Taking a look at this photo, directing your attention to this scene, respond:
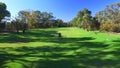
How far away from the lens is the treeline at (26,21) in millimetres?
65694

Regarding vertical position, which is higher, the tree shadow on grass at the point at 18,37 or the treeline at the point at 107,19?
the treeline at the point at 107,19

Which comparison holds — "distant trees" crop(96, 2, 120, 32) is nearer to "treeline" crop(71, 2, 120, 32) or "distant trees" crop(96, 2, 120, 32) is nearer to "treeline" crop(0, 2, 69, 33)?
"treeline" crop(71, 2, 120, 32)

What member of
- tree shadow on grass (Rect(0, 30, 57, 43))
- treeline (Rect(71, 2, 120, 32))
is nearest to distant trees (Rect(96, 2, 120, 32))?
treeline (Rect(71, 2, 120, 32))

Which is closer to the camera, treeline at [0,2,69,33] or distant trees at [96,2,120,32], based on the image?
distant trees at [96,2,120,32]

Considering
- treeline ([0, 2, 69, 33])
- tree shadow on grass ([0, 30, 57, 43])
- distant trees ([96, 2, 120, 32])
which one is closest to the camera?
tree shadow on grass ([0, 30, 57, 43])

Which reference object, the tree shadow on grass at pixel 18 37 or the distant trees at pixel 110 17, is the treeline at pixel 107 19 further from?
the tree shadow on grass at pixel 18 37

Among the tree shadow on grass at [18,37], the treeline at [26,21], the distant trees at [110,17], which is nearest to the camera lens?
the tree shadow on grass at [18,37]

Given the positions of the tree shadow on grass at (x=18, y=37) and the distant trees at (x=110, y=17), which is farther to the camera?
the distant trees at (x=110, y=17)

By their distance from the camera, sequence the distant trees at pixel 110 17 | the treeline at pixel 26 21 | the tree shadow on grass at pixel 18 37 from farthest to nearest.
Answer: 1. the treeline at pixel 26 21
2. the distant trees at pixel 110 17
3. the tree shadow on grass at pixel 18 37

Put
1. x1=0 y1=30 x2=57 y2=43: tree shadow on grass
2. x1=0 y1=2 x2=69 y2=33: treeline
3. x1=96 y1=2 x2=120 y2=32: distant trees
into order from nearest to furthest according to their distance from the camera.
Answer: x1=0 y1=30 x2=57 y2=43: tree shadow on grass, x1=96 y1=2 x2=120 y2=32: distant trees, x1=0 y1=2 x2=69 y2=33: treeline

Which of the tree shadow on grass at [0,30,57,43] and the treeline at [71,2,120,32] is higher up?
the treeline at [71,2,120,32]

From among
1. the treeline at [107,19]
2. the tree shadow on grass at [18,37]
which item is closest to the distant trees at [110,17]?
the treeline at [107,19]

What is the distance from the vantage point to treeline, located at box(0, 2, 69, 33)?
65.7 m

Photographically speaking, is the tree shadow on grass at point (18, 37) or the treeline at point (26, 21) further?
the treeline at point (26, 21)
